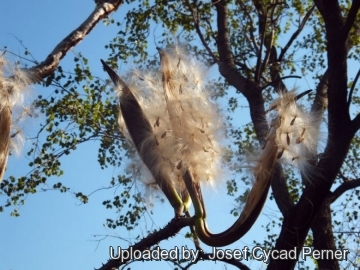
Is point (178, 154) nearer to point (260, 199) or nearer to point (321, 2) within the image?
point (260, 199)

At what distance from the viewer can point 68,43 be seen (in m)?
2.72

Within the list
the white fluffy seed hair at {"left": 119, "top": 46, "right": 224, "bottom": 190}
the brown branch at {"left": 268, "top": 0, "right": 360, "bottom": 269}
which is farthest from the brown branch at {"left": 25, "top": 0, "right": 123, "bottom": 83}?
the brown branch at {"left": 268, "top": 0, "right": 360, "bottom": 269}

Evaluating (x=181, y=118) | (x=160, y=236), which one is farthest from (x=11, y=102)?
(x=160, y=236)

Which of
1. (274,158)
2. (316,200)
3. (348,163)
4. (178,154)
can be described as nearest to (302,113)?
(274,158)

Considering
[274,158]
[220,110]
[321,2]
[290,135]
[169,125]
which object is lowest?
[274,158]

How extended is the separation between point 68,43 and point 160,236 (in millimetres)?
1164

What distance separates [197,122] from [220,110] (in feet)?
0.82

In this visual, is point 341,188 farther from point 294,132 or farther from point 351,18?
point 294,132

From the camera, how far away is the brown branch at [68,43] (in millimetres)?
2473

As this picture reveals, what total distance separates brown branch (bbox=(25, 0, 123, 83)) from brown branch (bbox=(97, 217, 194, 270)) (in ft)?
2.69

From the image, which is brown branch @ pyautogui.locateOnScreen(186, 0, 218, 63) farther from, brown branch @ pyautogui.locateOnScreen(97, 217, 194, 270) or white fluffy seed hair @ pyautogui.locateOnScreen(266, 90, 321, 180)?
brown branch @ pyautogui.locateOnScreen(97, 217, 194, 270)

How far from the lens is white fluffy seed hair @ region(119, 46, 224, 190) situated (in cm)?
207

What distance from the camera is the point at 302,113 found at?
2.15m

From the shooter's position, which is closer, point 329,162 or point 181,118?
point 181,118
